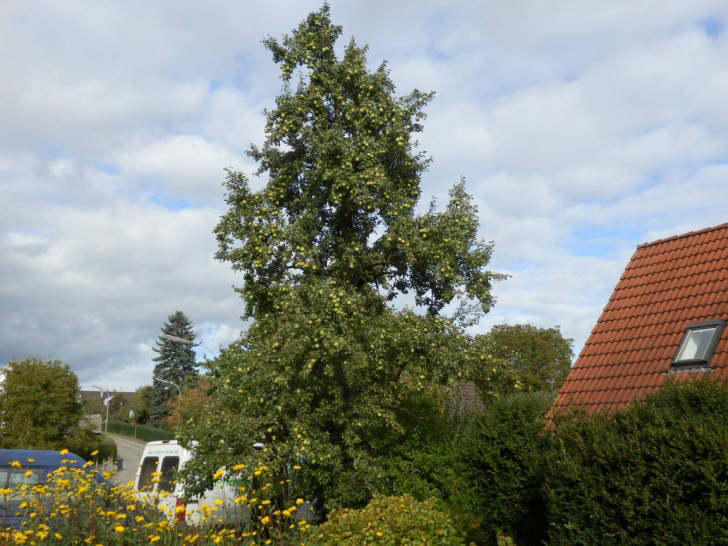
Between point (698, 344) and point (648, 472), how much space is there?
5.05 meters

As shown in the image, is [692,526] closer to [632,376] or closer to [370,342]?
[632,376]

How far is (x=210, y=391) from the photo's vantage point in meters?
14.6

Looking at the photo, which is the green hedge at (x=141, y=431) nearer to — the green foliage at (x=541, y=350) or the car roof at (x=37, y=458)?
the green foliage at (x=541, y=350)

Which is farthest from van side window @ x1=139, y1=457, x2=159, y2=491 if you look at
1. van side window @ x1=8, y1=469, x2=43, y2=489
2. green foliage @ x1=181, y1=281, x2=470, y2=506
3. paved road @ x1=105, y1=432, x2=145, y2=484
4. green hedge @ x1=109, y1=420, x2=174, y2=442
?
green hedge @ x1=109, y1=420, x2=174, y2=442

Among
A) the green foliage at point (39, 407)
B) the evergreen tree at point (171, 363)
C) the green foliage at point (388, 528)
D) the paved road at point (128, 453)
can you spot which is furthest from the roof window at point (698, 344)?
the evergreen tree at point (171, 363)

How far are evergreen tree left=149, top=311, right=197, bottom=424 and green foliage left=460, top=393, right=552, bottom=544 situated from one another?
2856 inches

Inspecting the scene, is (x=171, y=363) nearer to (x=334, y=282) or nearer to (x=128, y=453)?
(x=128, y=453)

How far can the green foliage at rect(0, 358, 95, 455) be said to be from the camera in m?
33.2

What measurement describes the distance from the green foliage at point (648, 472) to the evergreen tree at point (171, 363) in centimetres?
7733

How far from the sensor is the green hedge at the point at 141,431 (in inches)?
2871

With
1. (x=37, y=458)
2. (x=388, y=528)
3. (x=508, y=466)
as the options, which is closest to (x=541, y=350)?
(x=508, y=466)

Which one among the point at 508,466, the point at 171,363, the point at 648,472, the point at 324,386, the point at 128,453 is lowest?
the point at 128,453

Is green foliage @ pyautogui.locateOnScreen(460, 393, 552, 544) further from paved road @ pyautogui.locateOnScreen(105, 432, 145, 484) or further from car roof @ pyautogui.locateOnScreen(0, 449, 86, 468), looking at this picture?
paved road @ pyautogui.locateOnScreen(105, 432, 145, 484)

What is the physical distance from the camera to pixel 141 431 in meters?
77.9
